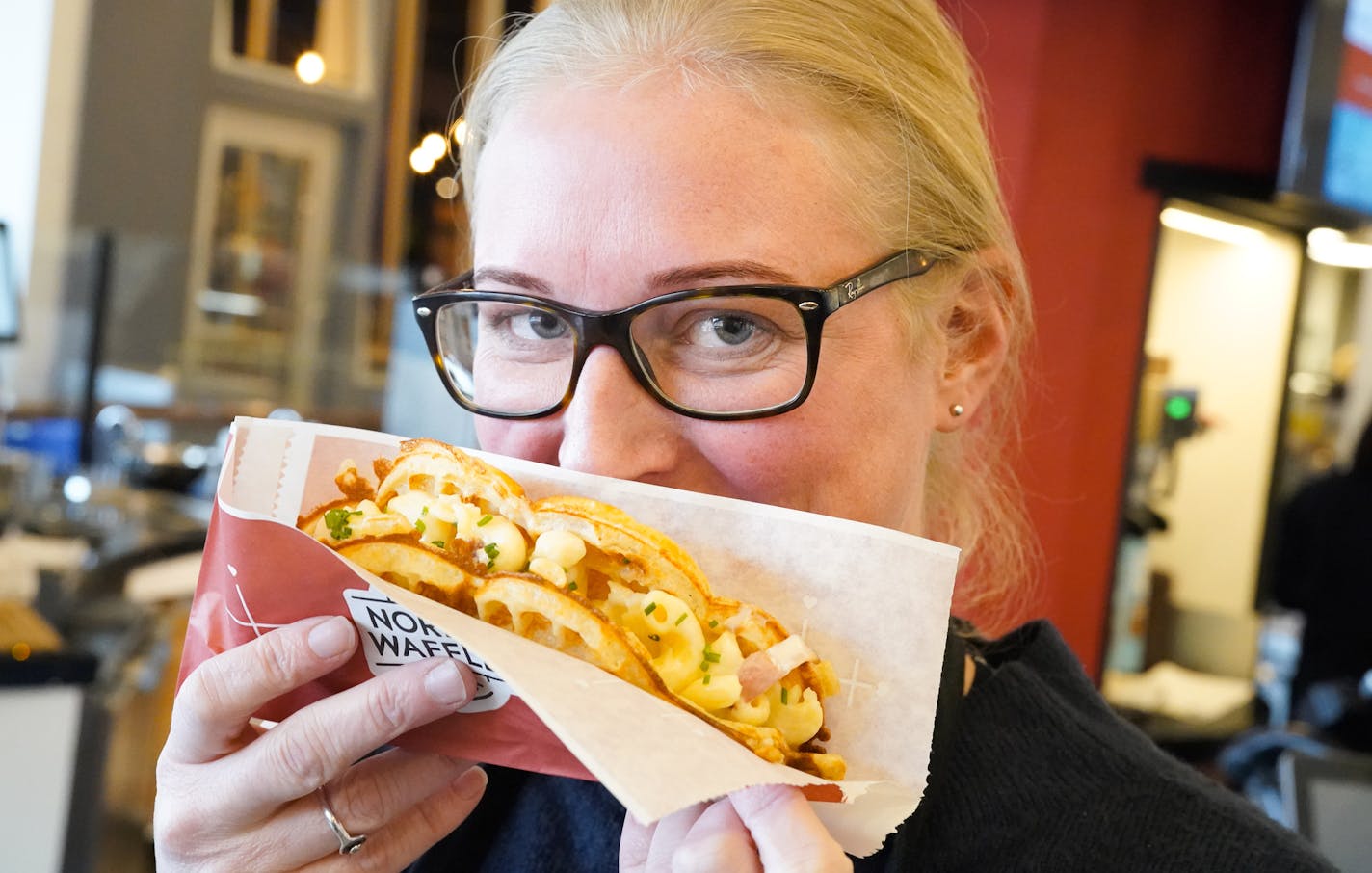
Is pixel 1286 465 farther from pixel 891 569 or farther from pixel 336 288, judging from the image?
pixel 891 569

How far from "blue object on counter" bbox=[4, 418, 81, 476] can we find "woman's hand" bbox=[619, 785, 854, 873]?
14.1ft

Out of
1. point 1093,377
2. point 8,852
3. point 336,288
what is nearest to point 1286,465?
point 1093,377

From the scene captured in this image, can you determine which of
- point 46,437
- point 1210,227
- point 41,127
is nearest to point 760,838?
point 46,437

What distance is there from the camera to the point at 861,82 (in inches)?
46.5

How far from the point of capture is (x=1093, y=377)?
15.0ft

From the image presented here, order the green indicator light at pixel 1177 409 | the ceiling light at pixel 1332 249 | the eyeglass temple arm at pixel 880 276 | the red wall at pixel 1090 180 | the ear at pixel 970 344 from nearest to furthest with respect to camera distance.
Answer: the eyeglass temple arm at pixel 880 276 < the ear at pixel 970 344 < the red wall at pixel 1090 180 < the green indicator light at pixel 1177 409 < the ceiling light at pixel 1332 249

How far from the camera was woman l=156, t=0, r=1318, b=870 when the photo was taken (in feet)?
3.32

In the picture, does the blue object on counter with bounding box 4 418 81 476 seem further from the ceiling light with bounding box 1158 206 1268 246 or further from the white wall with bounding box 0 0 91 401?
the ceiling light with bounding box 1158 206 1268 246

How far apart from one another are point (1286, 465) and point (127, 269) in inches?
218

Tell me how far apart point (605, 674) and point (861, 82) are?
64 cm

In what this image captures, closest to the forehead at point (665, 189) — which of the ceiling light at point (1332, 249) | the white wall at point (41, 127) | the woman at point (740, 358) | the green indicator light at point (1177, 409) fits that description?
the woman at point (740, 358)

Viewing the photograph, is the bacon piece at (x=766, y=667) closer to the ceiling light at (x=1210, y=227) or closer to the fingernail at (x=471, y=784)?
the fingernail at (x=471, y=784)

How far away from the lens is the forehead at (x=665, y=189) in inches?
41.9

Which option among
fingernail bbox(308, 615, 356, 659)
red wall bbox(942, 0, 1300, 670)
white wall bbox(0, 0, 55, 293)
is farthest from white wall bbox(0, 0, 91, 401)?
fingernail bbox(308, 615, 356, 659)
